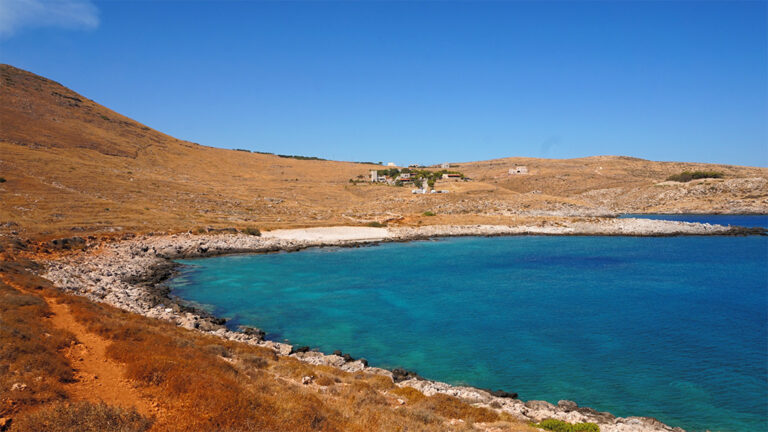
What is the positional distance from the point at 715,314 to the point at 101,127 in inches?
4778

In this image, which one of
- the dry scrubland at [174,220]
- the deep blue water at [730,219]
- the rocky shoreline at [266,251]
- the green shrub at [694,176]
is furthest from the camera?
the green shrub at [694,176]

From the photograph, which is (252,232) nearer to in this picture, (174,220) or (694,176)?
(174,220)

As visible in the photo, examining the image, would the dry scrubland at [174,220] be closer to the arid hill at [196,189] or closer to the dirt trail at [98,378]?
the dirt trail at [98,378]

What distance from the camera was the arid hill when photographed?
51.9 m

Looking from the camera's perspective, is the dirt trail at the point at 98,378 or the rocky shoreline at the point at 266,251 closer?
the dirt trail at the point at 98,378

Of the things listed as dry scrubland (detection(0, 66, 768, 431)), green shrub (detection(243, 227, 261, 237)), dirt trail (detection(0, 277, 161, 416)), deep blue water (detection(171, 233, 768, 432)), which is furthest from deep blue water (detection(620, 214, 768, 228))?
dirt trail (detection(0, 277, 161, 416))

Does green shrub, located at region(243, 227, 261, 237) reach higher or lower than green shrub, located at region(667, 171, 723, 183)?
lower

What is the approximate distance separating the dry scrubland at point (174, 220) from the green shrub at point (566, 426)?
86 cm

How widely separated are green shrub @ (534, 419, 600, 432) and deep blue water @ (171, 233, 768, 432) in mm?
3894

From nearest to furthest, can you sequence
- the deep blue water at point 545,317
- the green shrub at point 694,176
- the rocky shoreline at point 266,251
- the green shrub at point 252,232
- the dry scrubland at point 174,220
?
the dry scrubland at point 174,220 < the rocky shoreline at point 266,251 < the deep blue water at point 545,317 < the green shrub at point 252,232 < the green shrub at point 694,176

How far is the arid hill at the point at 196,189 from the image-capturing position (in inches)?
2045

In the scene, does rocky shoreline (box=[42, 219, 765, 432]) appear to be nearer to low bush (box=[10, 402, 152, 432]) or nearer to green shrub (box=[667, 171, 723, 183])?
low bush (box=[10, 402, 152, 432])

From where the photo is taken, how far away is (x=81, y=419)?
7418 millimetres

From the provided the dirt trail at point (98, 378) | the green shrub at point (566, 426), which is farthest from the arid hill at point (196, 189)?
the green shrub at point (566, 426)
